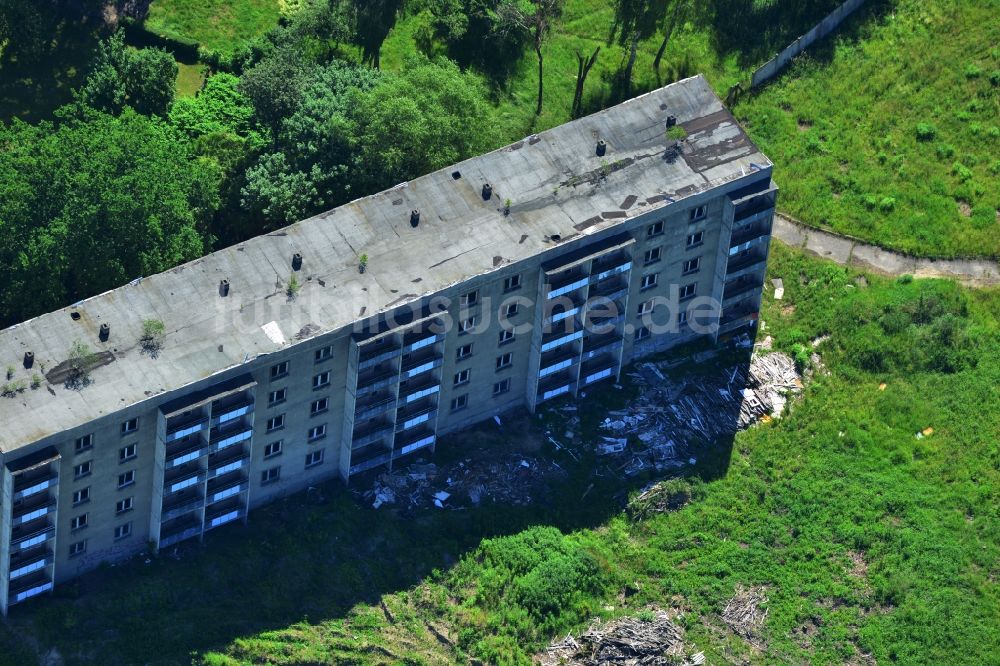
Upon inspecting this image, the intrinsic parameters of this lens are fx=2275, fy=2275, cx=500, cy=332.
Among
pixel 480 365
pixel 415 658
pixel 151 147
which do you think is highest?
pixel 151 147

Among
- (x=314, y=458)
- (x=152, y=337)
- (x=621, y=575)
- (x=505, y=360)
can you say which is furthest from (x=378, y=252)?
(x=621, y=575)

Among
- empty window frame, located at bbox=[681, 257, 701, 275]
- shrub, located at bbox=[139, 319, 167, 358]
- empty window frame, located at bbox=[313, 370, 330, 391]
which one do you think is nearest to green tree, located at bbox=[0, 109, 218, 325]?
shrub, located at bbox=[139, 319, 167, 358]

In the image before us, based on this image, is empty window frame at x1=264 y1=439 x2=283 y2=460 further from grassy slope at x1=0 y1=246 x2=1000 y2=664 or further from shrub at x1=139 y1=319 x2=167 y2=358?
shrub at x1=139 y1=319 x2=167 y2=358

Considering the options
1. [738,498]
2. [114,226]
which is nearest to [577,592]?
[738,498]

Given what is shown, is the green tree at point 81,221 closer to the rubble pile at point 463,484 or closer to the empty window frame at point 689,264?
the rubble pile at point 463,484

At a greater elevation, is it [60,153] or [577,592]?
[60,153]

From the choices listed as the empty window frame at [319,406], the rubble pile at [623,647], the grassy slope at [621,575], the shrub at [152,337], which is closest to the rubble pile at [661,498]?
the grassy slope at [621,575]

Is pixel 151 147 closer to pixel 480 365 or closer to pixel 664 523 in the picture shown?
pixel 480 365

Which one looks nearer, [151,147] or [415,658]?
[415,658]
